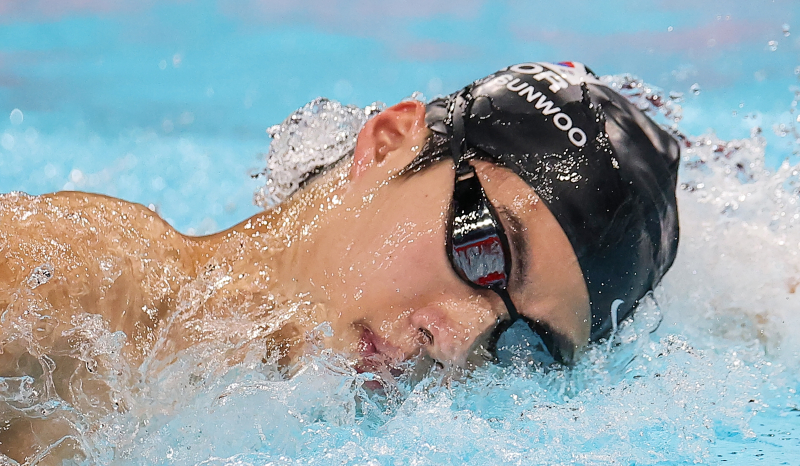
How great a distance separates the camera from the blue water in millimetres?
1654

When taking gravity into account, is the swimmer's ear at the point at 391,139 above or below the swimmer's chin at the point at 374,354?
above

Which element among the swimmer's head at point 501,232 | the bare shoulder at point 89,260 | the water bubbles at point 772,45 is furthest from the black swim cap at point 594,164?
the water bubbles at point 772,45

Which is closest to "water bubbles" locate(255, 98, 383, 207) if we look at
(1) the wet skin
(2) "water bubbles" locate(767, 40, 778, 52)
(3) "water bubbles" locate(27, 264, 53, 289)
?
(1) the wet skin

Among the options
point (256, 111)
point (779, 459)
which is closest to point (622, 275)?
point (779, 459)

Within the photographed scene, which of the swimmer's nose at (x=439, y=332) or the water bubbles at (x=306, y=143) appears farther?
the water bubbles at (x=306, y=143)

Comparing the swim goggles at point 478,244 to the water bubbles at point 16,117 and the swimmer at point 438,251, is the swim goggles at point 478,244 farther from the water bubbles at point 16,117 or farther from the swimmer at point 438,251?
the water bubbles at point 16,117

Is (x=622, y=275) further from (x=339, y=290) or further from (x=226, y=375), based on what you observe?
(x=226, y=375)

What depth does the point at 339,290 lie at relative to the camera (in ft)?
4.58

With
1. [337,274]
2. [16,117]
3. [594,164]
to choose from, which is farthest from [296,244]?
[16,117]

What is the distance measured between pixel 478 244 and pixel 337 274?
0.26 m

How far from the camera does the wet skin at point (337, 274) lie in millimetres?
1341

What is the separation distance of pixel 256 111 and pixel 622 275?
3243 mm

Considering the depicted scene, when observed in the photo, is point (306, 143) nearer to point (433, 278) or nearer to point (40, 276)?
point (433, 278)

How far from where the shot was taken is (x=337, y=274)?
140 centimetres
